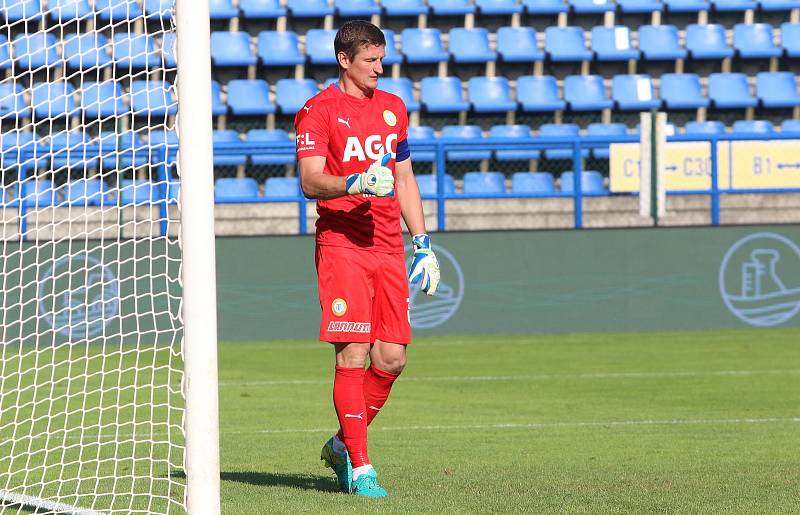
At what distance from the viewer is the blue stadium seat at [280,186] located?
17000 mm

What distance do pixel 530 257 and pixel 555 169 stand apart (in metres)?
3.61

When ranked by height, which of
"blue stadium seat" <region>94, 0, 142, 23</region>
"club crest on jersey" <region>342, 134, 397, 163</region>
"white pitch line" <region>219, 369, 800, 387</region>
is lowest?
"white pitch line" <region>219, 369, 800, 387</region>

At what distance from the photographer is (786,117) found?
20.7 meters

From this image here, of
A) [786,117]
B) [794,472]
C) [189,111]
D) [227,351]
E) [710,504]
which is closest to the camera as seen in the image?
[189,111]

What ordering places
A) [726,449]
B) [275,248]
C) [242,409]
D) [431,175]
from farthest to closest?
1. [431,175]
2. [275,248]
3. [242,409]
4. [726,449]

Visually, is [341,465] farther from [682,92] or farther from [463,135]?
[682,92]

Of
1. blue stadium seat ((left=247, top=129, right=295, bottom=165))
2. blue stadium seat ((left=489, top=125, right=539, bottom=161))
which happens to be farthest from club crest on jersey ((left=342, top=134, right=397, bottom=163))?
blue stadium seat ((left=489, top=125, right=539, bottom=161))

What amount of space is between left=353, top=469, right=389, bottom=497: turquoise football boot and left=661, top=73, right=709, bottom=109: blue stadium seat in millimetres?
15264

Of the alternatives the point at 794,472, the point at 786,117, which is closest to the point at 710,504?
the point at 794,472

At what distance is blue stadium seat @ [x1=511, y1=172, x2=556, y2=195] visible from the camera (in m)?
17.8

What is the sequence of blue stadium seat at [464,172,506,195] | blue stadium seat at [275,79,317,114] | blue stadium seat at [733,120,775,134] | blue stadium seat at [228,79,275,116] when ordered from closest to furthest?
1. blue stadium seat at [464,172,506,195]
2. blue stadium seat at [228,79,275,116]
3. blue stadium seat at [275,79,317,114]
4. blue stadium seat at [733,120,775,134]

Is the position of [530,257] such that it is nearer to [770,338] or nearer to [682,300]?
[682,300]

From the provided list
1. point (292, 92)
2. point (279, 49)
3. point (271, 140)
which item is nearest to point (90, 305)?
point (271, 140)

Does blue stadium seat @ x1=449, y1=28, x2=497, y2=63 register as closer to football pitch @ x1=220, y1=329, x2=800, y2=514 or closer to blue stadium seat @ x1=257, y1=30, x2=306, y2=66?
blue stadium seat @ x1=257, y1=30, x2=306, y2=66
